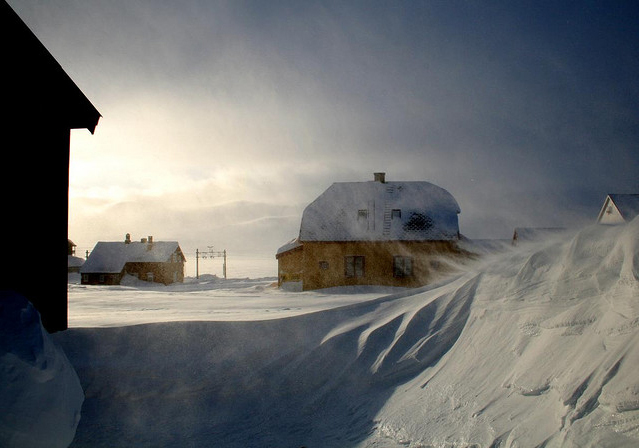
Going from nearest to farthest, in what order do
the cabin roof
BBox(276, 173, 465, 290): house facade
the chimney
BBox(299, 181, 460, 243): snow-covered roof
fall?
1. the cabin roof
2. BBox(276, 173, 465, 290): house facade
3. BBox(299, 181, 460, 243): snow-covered roof
4. the chimney

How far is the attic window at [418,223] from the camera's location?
2762 cm

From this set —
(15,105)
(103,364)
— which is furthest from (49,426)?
(15,105)

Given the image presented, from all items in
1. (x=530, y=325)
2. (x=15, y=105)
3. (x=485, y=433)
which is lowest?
(x=485, y=433)

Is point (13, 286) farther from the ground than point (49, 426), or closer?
farther from the ground

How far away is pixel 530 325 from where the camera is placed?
19.5 ft

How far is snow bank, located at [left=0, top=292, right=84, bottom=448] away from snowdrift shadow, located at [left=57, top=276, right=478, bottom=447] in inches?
41.3

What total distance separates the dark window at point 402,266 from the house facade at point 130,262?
111 ft

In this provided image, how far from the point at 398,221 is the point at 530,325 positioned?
22585 millimetres

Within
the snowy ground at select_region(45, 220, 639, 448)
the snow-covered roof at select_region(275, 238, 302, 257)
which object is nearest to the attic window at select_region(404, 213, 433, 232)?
the snow-covered roof at select_region(275, 238, 302, 257)

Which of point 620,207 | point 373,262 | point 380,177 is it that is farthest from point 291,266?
point 620,207

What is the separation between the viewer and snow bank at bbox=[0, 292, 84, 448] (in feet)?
14.9

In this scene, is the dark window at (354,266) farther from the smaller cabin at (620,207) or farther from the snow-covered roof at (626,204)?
the snow-covered roof at (626,204)

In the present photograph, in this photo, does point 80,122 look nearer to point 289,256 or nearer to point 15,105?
point 15,105

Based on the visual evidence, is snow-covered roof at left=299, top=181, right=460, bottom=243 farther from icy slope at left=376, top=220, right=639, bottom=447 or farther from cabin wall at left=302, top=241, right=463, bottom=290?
icy slope at left=376, top=220, right=639, bottom=447
